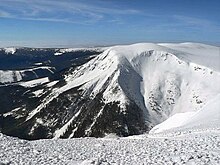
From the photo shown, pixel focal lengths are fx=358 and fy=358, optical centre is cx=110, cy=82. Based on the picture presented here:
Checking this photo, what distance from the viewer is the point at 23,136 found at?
172125 mm

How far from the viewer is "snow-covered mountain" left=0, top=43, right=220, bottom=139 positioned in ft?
509

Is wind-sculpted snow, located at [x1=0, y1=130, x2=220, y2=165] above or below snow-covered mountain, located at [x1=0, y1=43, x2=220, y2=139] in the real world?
above

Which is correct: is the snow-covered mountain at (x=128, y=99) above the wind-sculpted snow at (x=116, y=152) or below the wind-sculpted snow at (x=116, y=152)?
below

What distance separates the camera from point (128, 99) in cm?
16488

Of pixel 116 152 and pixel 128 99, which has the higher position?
pixel 116 152

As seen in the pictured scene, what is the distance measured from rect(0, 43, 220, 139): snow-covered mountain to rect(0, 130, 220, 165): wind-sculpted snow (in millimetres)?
120292

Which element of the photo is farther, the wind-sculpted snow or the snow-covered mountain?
the snow-covered mountain

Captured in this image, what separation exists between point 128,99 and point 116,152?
462ft

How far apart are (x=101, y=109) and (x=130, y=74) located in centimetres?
2886

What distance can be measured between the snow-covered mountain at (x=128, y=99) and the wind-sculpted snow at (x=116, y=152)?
120292mm

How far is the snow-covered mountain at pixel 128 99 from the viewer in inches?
6107

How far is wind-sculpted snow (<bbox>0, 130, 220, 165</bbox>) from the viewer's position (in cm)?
2103

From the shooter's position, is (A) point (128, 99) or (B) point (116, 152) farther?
(A) point (128, 99)

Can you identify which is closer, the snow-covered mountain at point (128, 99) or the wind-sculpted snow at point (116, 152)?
the wind-sculpted snow at point (116, 152)
